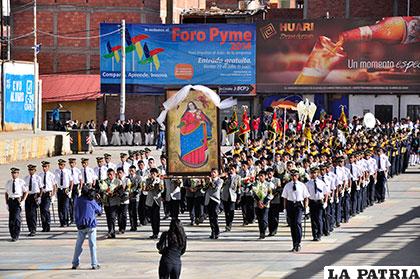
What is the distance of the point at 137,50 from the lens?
64.4 m

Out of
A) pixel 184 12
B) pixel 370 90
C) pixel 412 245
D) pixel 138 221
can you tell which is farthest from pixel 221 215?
pixel 184 12

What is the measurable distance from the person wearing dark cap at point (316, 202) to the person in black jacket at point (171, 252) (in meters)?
8.66

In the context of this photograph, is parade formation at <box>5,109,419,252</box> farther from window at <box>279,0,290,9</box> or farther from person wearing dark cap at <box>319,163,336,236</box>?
window at <box>279,0,290,9</box>

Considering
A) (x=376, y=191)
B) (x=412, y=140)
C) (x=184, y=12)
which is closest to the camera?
(x=376, y=191)

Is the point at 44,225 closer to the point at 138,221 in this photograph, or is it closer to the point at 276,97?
the point at 138,221

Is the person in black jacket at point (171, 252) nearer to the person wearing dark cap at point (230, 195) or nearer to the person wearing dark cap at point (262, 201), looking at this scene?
the person wearing dark cap at point (262, 201)

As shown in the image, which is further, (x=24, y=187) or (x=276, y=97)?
(x=276, y=97)

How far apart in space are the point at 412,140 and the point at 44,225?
25.3 meters

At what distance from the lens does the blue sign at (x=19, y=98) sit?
56094 mm

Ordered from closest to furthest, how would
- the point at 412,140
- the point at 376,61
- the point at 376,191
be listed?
the point at 376,191
the point at 412,140
the point at 376,61

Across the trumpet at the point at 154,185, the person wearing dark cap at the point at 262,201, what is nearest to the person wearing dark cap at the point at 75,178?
the trumpet at the point at 154,185

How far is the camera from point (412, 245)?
26.2 m

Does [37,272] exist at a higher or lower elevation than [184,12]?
lower

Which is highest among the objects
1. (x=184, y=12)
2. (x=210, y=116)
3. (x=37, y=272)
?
(x=184, y=12)
